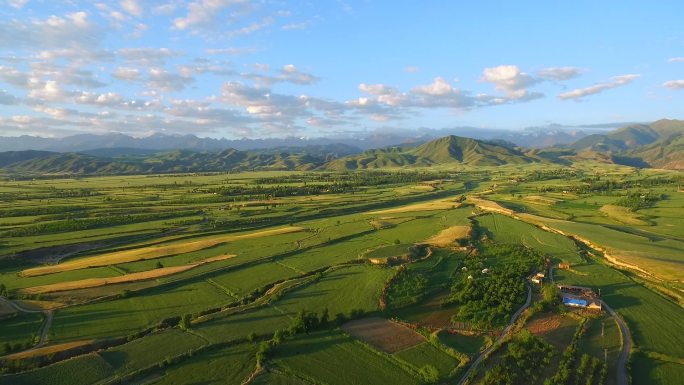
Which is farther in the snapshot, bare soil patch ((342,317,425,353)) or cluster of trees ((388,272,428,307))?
cluster of trees ((388,272,428,307))

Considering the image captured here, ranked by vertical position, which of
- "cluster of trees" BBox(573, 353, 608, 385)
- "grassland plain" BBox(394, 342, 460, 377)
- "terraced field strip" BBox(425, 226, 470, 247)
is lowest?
"cluster of trees" BBox(573, 353, 608, 385)

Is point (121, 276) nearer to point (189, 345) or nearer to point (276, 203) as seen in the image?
point (189, 345)

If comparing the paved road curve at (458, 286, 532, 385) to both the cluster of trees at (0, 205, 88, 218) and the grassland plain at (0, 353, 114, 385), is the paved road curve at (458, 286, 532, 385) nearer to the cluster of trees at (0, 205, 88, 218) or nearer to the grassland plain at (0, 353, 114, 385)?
the grassland plain at (0, 353, 114, 385)

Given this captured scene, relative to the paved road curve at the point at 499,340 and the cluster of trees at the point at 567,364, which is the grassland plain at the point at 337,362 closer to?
the paved road curve at the point at 499,340

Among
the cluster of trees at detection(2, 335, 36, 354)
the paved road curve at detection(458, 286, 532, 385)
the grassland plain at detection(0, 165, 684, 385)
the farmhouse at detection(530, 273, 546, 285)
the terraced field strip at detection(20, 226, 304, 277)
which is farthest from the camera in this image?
the terraced field strip at detection(20, 226, 304, 277)

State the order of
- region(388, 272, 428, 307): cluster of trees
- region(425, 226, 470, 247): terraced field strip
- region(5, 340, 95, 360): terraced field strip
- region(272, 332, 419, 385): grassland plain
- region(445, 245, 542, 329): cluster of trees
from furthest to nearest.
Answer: region(425, 226, 470, 247): terraced field strip < region(388, 272, 428, 307): cluster of trees < region(445, 245, 542, 329): cluster of trees < region(5, 340, 95, 360): terraced field strip < region(272, 332, 419, 385): grassland plain

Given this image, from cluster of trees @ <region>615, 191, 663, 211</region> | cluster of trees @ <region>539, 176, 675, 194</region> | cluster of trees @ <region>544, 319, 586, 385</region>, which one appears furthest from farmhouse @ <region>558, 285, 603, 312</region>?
cluster of trees @ <region>539, 176, 675, 194</region>
